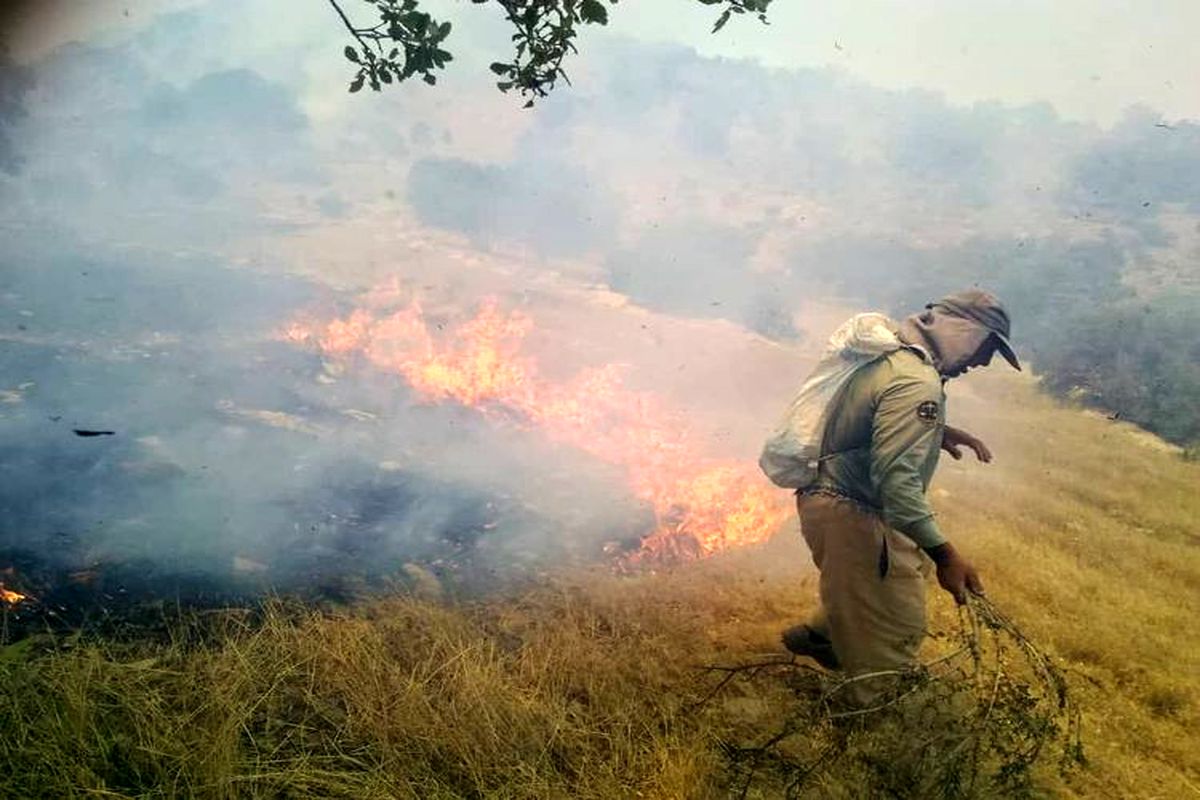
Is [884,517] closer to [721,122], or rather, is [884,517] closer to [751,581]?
[751,581]

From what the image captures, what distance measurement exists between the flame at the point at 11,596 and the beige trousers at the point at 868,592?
12.9 ft

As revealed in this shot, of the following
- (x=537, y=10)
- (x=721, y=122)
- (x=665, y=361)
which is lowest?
(x=665, y=361)

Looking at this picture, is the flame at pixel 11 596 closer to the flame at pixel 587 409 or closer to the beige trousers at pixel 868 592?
the flame at pixel 587 409

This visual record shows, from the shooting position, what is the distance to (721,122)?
37.2m

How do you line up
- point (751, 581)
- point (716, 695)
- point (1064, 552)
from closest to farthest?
1. point (716, 695)
2. point (751, 581)
3. point (1064, 552)

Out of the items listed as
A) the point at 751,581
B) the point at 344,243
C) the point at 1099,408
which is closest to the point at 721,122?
the point at 344,243

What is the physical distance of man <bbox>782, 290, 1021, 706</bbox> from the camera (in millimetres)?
3053

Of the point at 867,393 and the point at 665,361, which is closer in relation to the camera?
the point at 867,393

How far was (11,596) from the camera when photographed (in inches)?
147

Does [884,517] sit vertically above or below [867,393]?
below

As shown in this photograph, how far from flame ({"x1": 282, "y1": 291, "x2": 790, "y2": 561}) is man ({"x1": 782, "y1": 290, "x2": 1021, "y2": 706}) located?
7.18 ft

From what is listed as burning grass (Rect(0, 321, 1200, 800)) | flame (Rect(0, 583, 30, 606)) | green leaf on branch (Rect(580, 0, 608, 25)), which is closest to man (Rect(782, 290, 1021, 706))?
burning grass (Rect(0, 321, 1200, 800))

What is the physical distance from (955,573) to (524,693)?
5.94 feet

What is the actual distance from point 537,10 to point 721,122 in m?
37.0
